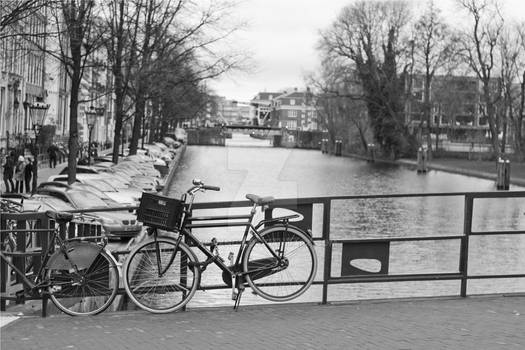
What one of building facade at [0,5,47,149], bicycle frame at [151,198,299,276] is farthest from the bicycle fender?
building facade at [0,5,47,149]

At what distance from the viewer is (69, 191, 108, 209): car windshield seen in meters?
20.9

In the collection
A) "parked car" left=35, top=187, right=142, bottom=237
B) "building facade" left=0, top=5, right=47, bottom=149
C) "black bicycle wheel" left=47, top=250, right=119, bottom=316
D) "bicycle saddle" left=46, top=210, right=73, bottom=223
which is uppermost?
"building facade" left=0, top=5, right=47, bottom=149

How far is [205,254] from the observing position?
25.9 ft

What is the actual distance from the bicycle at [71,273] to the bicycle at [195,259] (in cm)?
22

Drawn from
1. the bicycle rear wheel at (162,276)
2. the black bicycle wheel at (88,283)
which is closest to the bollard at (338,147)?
the bicycle rear wheel at (162,276)

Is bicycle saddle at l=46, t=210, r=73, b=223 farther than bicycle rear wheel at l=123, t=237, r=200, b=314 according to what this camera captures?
No

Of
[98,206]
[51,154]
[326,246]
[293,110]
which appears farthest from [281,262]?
[293,110]

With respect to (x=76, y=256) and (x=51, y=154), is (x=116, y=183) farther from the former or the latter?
(x=76, y=256)

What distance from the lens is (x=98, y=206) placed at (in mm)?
21328

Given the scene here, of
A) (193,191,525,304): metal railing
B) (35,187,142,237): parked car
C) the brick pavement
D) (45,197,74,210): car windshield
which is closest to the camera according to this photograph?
the brick pavement

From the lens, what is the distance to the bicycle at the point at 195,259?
→ 7.65 m

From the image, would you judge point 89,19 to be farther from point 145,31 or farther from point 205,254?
point 205,254

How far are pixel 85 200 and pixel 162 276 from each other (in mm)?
13922

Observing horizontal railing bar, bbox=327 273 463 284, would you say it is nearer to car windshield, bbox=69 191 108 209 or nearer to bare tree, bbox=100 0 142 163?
car windshield, bbox=69 191 108 209
